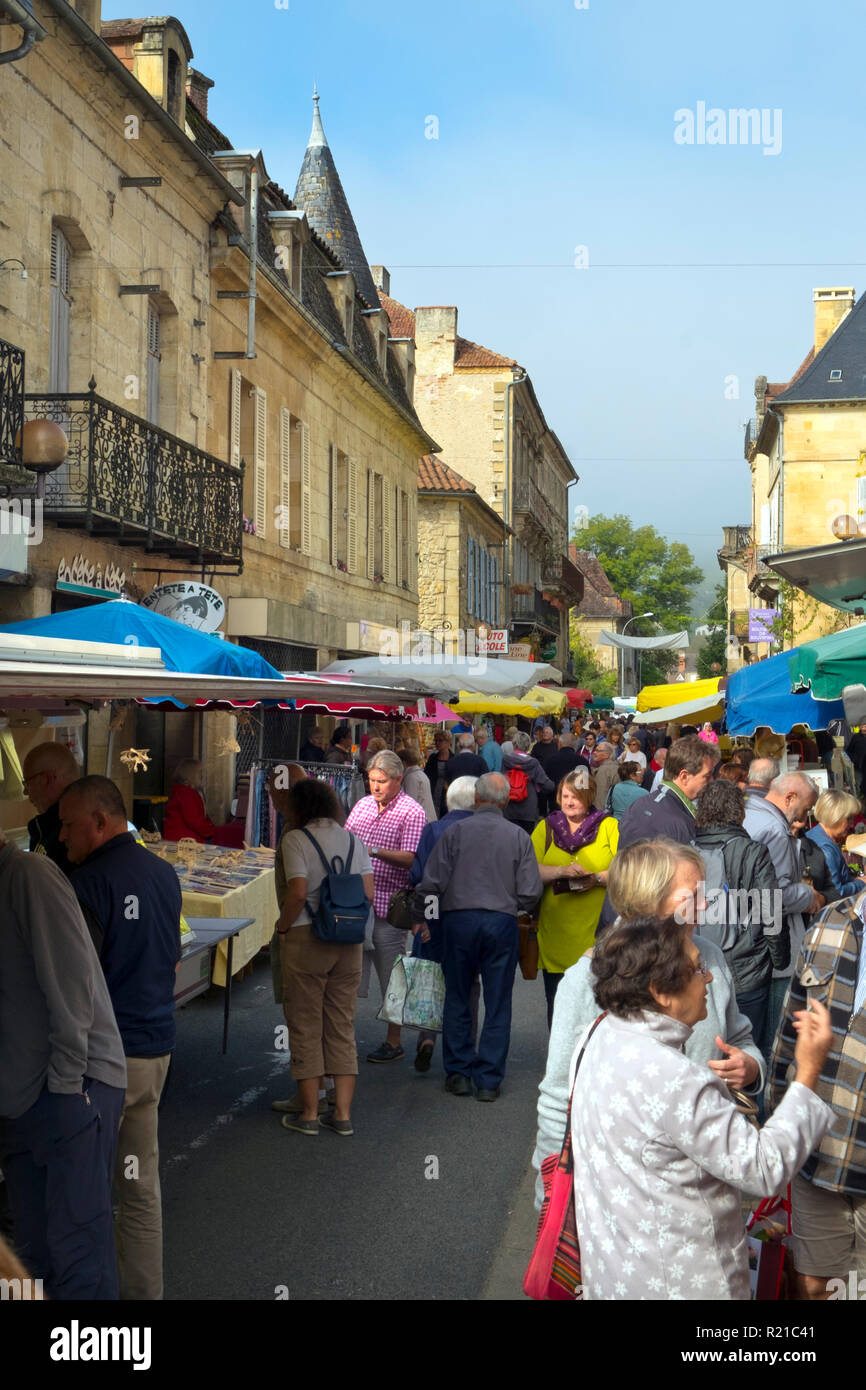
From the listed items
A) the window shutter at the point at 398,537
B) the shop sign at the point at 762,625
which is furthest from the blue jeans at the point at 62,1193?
the shop sign at the point at 762,625

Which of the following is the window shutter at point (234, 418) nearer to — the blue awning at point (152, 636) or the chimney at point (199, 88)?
the chimney at point (199, 88)

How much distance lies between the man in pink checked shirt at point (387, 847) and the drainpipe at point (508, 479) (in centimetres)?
3638

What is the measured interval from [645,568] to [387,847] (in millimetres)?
95678

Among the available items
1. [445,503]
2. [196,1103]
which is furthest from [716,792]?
[445,503]

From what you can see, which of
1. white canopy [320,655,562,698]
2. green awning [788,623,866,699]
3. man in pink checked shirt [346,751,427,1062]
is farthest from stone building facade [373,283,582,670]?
green awning [788,623,866,699]

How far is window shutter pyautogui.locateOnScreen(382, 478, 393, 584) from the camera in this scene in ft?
97.0

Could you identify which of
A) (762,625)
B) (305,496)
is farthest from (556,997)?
(762,625)

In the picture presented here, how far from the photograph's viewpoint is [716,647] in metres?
87.1

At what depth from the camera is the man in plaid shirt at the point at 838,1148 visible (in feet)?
11.7

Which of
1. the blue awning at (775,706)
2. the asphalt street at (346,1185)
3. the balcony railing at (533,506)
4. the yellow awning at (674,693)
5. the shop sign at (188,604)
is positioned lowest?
the asphalt street at (346,1185)

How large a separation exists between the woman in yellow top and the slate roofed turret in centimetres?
2449

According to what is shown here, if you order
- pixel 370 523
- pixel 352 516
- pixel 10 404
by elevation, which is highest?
pixel 370 523

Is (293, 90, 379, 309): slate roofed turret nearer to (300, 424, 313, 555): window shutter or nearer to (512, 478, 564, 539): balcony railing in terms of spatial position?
(300, 424, 313, 555): window shutter

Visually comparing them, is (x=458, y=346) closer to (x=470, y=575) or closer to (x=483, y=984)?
(x=470, y=575)
